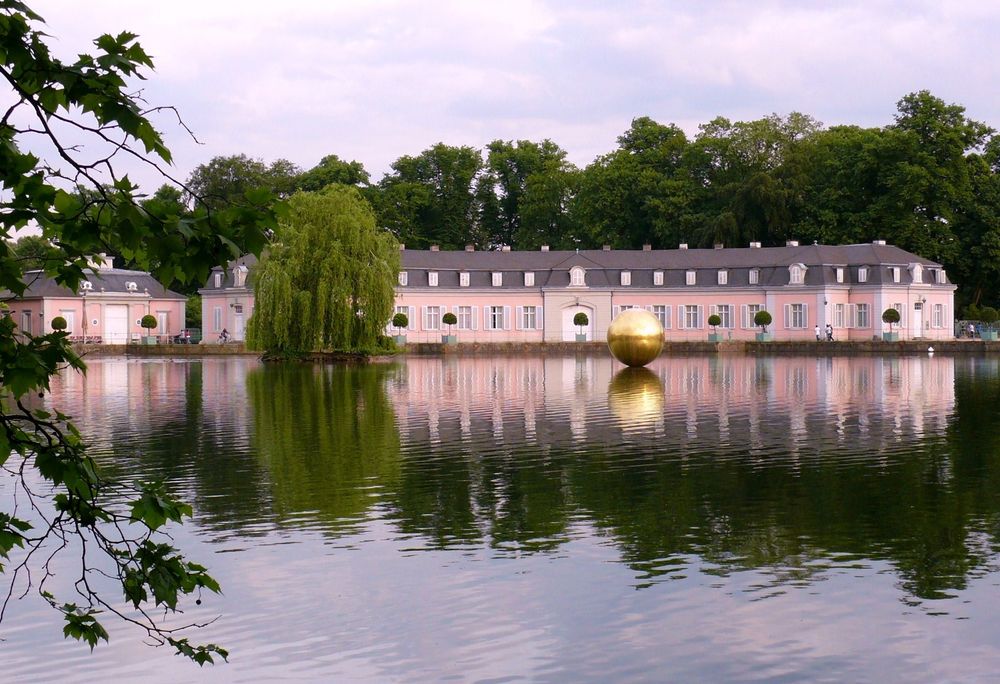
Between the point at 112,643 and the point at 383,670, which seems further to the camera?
the point at 112,643

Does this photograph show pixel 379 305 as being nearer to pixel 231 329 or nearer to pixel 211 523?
pixel 231 329

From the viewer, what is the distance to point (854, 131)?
83.4 meters

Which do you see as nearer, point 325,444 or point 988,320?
point 325,444

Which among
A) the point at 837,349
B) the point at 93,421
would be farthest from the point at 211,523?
the point at 837,349

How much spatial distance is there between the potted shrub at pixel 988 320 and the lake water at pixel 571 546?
44.7 m

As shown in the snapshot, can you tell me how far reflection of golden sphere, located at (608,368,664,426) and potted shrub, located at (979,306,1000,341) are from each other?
103 feet

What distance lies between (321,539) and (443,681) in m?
4.22

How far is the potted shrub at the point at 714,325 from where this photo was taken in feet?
228

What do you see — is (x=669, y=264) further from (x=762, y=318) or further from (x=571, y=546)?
(x=571, y=546)

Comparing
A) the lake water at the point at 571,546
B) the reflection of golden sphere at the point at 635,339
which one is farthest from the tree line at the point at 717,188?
the lake water at the point at 571,546

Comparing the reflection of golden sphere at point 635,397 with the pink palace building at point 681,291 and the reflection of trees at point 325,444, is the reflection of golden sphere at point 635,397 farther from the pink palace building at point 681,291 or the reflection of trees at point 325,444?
the pink palace building at point 681,291

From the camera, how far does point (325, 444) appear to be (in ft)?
61.1

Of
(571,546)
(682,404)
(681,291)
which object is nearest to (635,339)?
(682,404)

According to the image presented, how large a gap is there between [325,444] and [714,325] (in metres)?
55.5
